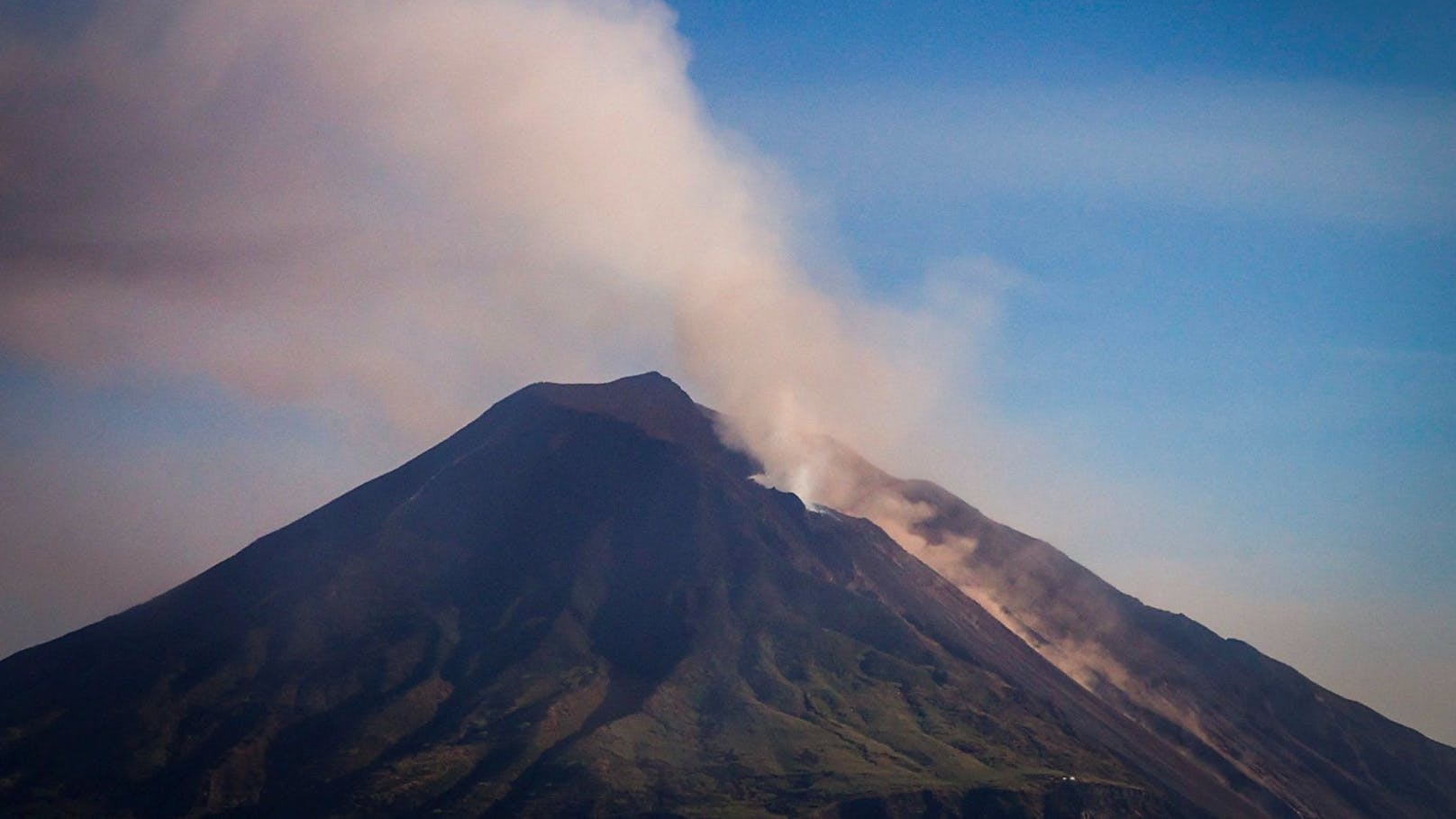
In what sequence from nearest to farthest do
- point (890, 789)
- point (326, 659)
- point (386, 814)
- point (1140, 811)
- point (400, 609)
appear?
1. point (386, 814)
2. point (890, 789)
3. point (1140, 811)
4. point (326, 659)
5. point (400, 609)

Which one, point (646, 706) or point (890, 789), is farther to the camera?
point (646, 706)

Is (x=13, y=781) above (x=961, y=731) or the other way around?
the other way around

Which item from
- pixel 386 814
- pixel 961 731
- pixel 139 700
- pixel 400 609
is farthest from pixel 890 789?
pixel 139 700

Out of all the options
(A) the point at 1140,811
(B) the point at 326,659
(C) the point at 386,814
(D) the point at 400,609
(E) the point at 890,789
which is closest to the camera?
(C) the point at 386,814

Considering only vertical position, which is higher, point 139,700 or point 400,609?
point 400,609

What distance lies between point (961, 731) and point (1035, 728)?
12331 mm

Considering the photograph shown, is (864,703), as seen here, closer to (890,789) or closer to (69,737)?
(890,789)

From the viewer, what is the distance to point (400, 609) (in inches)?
7810

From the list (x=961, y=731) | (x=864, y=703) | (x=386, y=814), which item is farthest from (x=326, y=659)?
(x=961, y=731)

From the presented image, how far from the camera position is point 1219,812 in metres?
192

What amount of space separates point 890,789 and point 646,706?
35.3 meters

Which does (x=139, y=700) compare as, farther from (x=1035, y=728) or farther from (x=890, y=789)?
(x=1035, y=728)

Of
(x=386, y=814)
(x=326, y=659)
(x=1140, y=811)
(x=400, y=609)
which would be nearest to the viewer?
(x=386, y=814)

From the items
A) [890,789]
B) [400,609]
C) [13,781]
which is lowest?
[13,781]
